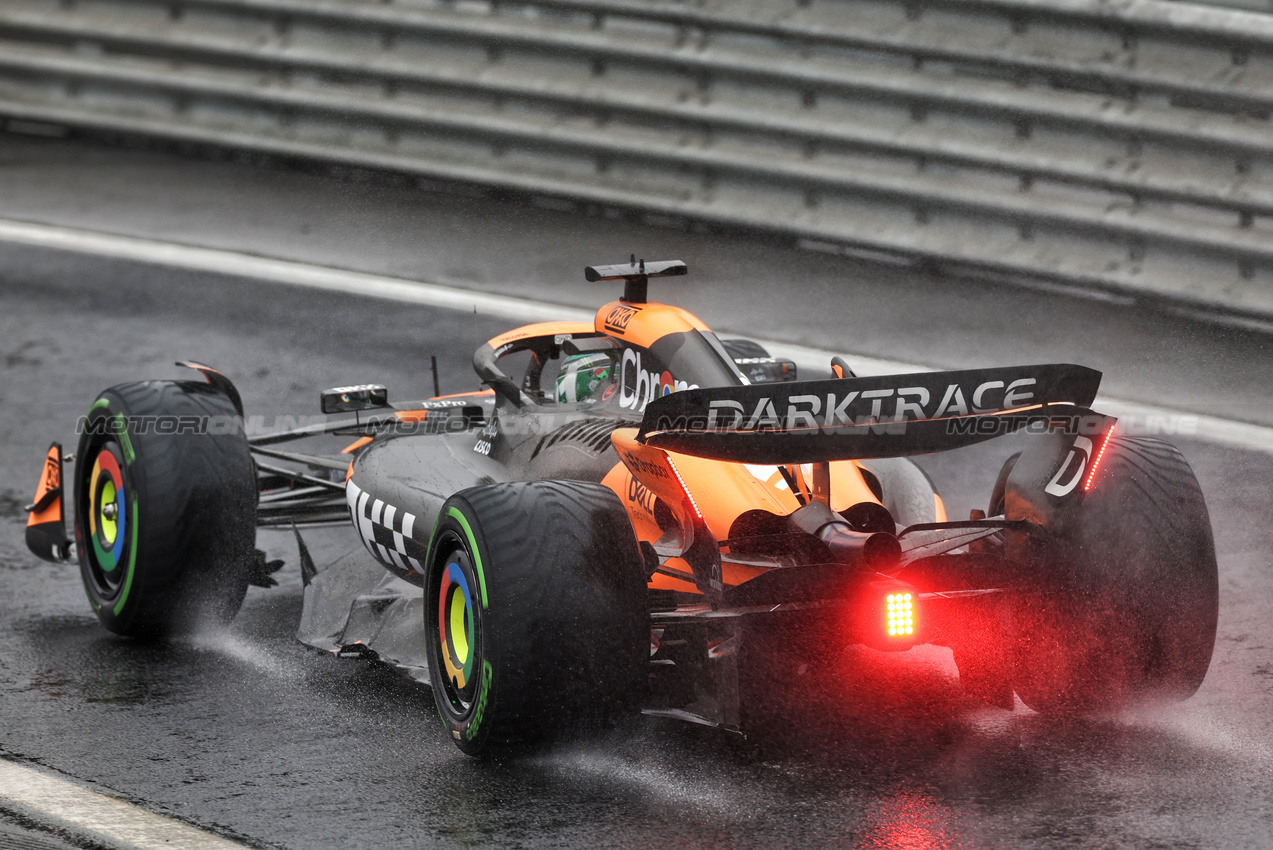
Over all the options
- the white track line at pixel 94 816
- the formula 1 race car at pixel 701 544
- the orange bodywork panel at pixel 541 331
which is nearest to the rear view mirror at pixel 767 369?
the formula 1 race car at pixel 701 544

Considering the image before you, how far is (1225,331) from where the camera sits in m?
9.06

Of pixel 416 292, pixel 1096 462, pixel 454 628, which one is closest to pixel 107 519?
pixel 454 628

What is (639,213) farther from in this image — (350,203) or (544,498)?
(544,498)

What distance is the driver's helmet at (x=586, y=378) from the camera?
618cm

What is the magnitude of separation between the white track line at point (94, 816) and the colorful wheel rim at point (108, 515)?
1.25 metres

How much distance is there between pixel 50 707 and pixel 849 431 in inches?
112

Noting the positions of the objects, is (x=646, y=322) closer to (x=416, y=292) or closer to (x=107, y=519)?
(x=107, y=519)

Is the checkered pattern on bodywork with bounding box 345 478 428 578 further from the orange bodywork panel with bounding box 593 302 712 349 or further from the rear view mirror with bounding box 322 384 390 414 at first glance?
the orange bodywork panel with bounding box 593 302 712 349

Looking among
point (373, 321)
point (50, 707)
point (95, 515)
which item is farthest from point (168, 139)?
point (50, 707)

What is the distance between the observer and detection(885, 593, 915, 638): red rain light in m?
4.44

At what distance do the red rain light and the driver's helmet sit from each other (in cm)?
195

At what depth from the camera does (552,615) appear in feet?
14.3

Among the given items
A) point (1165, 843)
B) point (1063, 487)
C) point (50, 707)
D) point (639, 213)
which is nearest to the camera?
point (1165, 843)

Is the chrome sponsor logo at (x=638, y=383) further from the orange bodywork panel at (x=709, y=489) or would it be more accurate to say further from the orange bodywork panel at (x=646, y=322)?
the orange bodywork panel at (x=709, y=489)
